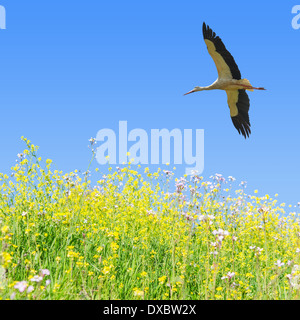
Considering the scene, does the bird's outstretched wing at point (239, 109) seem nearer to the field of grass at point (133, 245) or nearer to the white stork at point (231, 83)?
the white stork at point (231, 83)

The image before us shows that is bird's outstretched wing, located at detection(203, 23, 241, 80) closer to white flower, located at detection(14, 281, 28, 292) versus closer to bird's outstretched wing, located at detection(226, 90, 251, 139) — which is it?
bird's outstretched wing, located at detection(226, 90, 251, 139)

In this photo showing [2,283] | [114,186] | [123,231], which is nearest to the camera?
[2,283]

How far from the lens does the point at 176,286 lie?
4004 mm

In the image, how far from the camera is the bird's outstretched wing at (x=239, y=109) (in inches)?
399

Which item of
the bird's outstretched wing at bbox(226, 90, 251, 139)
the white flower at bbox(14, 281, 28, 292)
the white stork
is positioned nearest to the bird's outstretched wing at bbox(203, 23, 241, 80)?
the white stork

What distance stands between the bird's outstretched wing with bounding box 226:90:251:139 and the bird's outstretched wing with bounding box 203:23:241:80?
678 millimetres

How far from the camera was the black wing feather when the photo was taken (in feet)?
33.2

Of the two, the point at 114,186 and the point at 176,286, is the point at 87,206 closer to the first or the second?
the point at 114,186

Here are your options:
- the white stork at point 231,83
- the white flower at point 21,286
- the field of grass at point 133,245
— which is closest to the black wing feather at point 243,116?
the white stork at point 231,83

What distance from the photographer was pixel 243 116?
33.4ft

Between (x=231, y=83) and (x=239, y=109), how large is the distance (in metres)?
0.86
